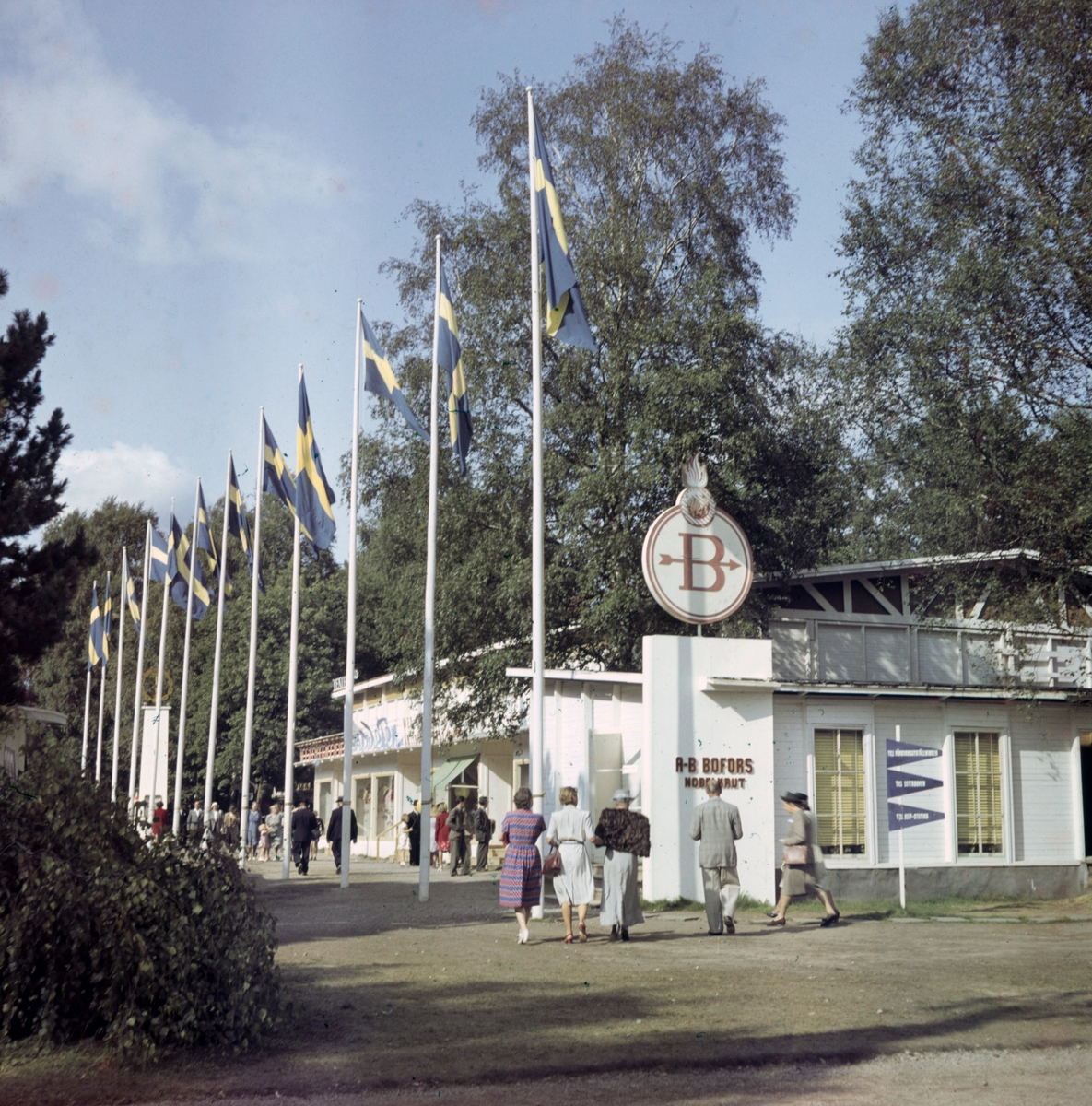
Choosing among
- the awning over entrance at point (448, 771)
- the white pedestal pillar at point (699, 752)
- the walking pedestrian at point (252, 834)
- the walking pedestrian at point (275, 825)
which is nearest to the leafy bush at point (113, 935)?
the white pedestal pillar at point (699, 752)

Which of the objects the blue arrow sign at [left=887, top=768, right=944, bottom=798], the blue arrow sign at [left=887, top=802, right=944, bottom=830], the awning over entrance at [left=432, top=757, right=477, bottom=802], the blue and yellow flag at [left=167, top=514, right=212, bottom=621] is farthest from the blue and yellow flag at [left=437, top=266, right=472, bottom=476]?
the awning over entrance at [left=432, top=757, right=477, bottom=802]

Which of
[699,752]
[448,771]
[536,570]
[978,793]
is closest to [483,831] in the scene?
[448,771]

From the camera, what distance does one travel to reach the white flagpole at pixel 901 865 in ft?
58.0

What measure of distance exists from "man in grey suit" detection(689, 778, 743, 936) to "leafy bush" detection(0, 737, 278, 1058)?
24.8 ft

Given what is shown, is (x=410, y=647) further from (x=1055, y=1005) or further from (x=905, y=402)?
(x=1055, y=1005)

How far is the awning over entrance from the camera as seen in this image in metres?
35.8

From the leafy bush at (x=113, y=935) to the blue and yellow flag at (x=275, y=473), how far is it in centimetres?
1805

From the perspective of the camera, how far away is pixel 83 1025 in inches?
301

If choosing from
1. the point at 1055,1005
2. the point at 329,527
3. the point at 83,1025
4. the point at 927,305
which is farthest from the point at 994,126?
the point at 83,1025

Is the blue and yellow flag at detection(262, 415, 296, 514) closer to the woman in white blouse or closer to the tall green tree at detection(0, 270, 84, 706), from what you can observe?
the tall green tree at detection(0, 270, 84, 706)

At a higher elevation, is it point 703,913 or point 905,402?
point 905,402

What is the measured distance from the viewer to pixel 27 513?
2117cm

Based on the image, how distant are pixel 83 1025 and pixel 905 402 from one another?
65.2 feet

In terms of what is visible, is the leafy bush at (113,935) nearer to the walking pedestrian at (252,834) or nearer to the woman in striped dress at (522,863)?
the woman in striped dress at (522,863)
